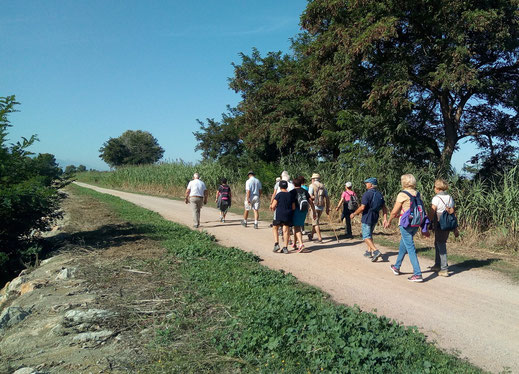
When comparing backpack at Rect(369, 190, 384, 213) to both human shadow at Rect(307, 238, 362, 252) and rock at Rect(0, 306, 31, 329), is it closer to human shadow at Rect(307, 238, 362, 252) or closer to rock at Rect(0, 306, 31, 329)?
human shadow at Rect(307, 238, 362, 252)

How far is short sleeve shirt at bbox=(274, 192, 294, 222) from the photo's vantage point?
9211 millimetres

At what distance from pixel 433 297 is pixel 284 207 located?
4009 millimetres

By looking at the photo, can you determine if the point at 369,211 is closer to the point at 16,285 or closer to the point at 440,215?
the point at 440,215

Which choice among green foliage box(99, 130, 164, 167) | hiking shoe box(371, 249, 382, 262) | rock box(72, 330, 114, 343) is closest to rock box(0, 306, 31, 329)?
rock box(72, 330, 114, 343)

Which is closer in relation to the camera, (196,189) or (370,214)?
(370,214)

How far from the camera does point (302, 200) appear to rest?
957 cm

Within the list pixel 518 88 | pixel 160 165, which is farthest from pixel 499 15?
pixel 160 165

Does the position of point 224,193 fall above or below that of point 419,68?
below

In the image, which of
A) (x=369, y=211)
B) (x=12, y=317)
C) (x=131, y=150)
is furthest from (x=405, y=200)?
(x=131, y=150)

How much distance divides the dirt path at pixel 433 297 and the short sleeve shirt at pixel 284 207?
0.89m

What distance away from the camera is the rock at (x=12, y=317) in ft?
18.6

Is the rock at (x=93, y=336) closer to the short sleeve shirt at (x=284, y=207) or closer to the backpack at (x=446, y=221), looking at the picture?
the short sleeve shirt at (x=284, y=207)

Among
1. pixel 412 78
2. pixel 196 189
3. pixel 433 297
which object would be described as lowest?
pixel 433 297

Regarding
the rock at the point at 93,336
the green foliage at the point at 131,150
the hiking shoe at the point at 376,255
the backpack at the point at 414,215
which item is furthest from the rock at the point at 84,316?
the green foliage at the point at 131,150
